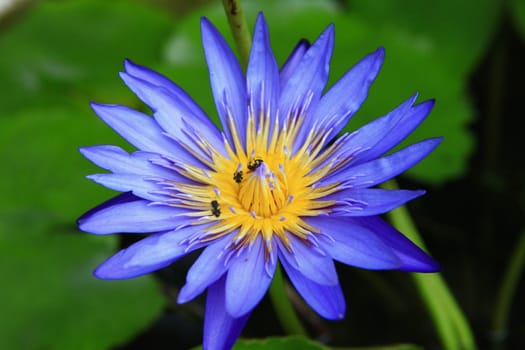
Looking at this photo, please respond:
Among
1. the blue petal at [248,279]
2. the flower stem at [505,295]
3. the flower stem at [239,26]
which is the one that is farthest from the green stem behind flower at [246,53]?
the flower stem at [505,295]

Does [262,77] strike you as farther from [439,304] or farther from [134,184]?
[439,304]

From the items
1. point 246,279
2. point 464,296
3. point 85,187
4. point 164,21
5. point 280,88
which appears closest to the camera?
point 246,279

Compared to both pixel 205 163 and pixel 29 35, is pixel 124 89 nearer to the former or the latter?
pixel 29 35

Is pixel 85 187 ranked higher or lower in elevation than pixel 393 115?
higher

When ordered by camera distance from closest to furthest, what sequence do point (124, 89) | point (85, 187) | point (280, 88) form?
point (280, 88)
point (85, 187)
point (124, 89)

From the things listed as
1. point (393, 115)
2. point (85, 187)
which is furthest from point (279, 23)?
point (393, 115)

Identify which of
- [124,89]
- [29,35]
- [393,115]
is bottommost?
[393,115]

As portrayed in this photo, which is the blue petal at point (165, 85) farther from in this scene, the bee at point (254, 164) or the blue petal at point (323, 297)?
the blue petal at point (323, 297)

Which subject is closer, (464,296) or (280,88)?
(280,88)
